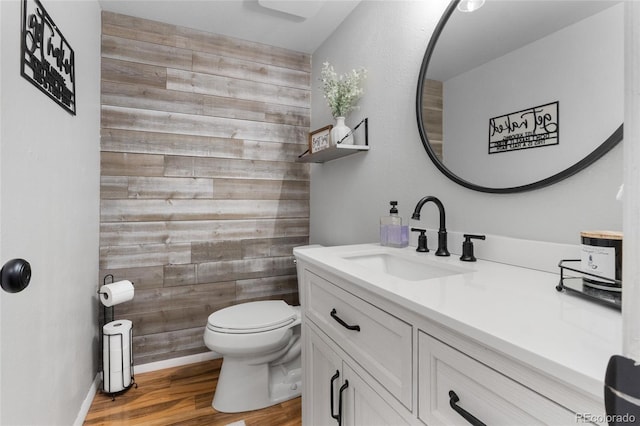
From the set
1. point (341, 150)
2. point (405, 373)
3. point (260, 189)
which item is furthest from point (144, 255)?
point (405, 373)

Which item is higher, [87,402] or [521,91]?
[521,91]

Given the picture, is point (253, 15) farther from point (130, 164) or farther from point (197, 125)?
point (130, 164)

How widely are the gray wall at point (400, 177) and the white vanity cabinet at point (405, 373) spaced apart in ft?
1.92

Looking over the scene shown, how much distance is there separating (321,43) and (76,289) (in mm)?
2236

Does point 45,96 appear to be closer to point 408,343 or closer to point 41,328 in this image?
point 41,328

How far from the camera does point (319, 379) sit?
3.87 ft

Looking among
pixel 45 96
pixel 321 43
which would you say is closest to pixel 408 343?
pixel 45 96

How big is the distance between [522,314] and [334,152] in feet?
4.91

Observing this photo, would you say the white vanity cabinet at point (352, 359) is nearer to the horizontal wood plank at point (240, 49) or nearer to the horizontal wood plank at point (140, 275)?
the horizontal wood plank at point (140, 275)

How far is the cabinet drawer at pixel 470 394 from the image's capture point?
49 cm

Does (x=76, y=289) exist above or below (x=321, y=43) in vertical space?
below

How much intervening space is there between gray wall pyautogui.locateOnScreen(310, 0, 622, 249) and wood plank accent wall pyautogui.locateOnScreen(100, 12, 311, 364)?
1.00 feet

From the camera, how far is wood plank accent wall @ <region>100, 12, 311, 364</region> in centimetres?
208

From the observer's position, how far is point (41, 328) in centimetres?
115
